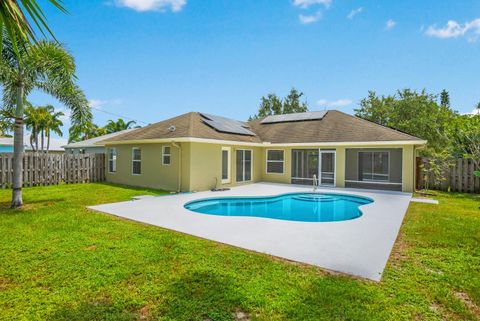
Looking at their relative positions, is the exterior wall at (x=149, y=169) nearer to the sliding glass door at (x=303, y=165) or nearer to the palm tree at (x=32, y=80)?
the palm tree at (x=32, y=80)

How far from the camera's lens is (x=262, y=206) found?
37.8 ft

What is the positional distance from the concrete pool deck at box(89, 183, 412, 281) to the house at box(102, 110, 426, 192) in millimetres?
4200

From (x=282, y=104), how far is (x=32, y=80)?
110ft

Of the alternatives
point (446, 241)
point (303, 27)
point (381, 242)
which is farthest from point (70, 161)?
point (446, 241)

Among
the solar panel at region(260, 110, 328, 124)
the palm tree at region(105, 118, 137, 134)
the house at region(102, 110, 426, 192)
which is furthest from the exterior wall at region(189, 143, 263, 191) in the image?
the palm tree at region(105, 118, 137, 134)

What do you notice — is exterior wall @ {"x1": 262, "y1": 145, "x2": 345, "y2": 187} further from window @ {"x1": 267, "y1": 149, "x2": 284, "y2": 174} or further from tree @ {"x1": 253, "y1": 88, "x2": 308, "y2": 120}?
tree @ {"x1": 253, "y1": 88, "x2": 308, "y2": 120}

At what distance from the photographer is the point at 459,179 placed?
14.1 meters

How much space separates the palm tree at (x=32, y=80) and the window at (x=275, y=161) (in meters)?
11.5

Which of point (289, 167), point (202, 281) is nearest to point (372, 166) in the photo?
point (289, 167)

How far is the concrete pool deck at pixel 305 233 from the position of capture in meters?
4.97

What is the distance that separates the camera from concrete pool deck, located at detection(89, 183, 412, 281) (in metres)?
4.97

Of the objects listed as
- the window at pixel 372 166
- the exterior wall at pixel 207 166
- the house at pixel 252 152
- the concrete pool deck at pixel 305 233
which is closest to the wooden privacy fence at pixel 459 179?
the house at pixel 252 152

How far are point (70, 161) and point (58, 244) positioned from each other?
12.5m

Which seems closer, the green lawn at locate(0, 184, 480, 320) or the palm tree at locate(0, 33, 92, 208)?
the green lawn at locate(0, 184, 480, 320)
